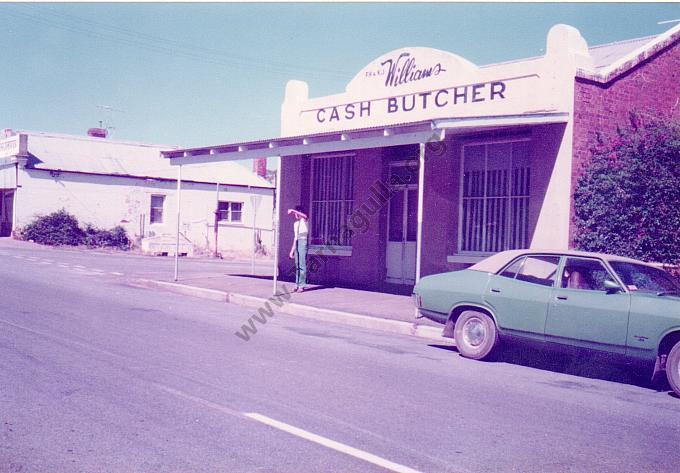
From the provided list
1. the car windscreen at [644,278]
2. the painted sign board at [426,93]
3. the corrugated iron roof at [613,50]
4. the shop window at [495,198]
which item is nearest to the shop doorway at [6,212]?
the painted sign board at [426,93]

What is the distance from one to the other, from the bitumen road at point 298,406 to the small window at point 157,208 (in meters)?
25.1

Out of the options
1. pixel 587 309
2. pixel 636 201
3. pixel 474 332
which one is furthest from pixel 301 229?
pixel 587 309

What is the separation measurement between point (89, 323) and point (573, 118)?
8.79m

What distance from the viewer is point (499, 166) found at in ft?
44.4

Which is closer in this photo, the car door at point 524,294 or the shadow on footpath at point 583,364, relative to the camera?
the shadow on footpath at point 583,364

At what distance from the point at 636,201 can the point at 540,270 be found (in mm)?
4088

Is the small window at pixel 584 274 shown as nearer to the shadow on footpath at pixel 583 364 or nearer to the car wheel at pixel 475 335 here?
the shadow on footpath at pixel 583 364

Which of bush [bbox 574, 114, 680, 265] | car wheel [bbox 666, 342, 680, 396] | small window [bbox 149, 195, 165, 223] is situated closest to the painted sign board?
bush [bbox 574, 114, 680, 265]

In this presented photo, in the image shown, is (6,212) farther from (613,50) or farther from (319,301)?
(613,50)

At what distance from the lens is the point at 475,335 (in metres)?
9.02

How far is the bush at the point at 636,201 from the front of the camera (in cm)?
1142

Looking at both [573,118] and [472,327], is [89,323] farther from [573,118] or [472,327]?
[573,118]

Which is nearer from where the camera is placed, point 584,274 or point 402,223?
point 584,274

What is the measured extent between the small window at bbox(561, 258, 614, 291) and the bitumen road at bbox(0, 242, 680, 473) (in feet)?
3.68
